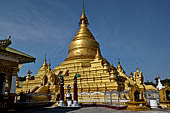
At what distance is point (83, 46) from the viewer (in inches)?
A: 1401

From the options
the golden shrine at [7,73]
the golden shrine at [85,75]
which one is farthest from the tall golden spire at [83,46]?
the golden shrine at [7,73]

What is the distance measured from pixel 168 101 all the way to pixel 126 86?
35.4 feet

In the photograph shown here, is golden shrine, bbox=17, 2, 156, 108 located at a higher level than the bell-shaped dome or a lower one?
lower

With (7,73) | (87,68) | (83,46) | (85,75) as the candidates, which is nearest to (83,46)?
(83,46)

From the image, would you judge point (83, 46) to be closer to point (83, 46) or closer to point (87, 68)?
point (83, 46)

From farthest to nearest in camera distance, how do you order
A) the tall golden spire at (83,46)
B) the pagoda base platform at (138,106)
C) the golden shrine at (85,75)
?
the tall golden spire at (83,46) < the golden shrine at (85,75) < the pagoda base platform at (138,106)

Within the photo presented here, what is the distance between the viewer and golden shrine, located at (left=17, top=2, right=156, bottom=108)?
25.6m

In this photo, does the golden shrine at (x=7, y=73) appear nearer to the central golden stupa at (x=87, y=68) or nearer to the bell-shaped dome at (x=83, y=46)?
the central golden stupa at (x=87, y=68)

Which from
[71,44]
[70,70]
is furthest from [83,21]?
[70,70]

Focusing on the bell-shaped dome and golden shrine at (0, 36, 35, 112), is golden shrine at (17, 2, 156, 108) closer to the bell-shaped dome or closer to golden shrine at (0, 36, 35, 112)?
the bell-shaped dome

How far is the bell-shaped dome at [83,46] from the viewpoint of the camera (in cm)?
3478

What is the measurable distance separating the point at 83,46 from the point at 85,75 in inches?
339

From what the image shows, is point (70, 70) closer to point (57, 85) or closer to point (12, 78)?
point (57, 85)

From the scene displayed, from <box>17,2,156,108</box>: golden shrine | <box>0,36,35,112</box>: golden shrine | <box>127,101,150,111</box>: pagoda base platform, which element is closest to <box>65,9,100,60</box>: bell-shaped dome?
<box>17,2,156,108</box>: golden shrine
